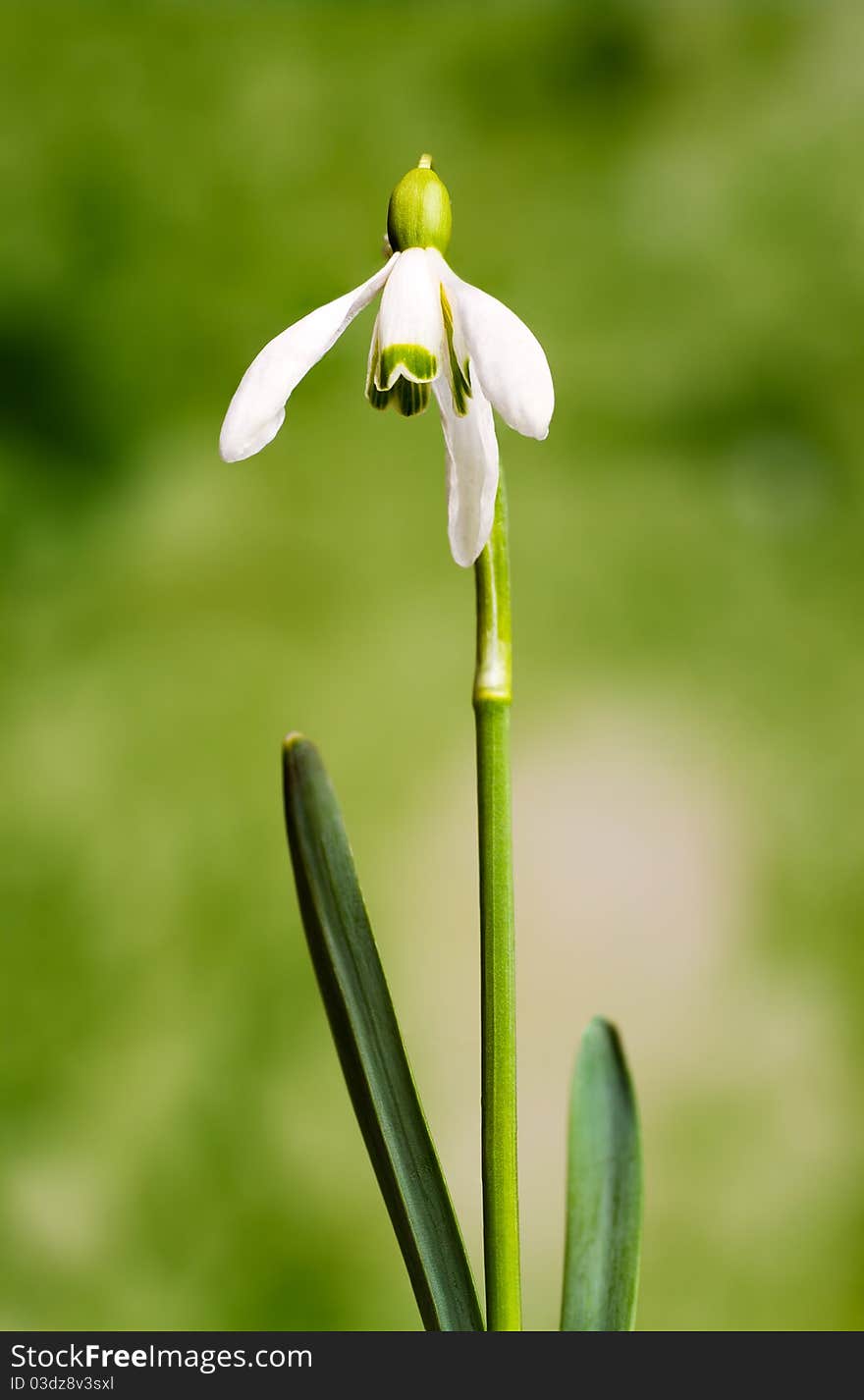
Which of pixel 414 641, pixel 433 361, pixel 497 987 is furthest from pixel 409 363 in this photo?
pixel 414 641

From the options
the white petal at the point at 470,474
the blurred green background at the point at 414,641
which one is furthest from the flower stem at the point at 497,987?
the blurred green background at the point at 414,641

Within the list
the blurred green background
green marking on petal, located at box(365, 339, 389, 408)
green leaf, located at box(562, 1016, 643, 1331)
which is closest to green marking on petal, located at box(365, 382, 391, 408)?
green marking on petal, located at box(365, 339, 389, 408)

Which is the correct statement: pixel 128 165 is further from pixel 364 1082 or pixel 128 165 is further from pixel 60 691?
pixel 364 1082

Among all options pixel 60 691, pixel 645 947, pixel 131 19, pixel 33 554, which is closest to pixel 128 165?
pixel 131 19

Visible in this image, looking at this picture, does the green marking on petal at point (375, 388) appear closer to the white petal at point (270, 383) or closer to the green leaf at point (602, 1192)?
the white petal at point (270, 383)

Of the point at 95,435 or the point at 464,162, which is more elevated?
the point at 464,162
